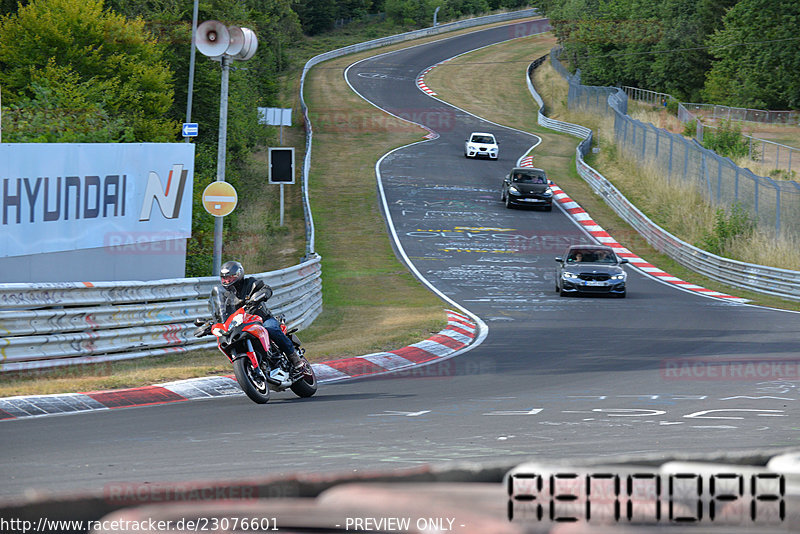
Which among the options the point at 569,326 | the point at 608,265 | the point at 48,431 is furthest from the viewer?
the point at 608,265

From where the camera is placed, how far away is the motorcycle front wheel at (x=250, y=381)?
405 inches

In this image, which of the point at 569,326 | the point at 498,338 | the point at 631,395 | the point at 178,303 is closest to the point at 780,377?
the point at 631,395

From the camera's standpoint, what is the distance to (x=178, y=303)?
14.6 metres

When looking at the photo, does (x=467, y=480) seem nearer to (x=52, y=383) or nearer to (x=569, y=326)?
(x=52, y=383)

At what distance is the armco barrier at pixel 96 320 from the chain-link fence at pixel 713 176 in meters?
20.5

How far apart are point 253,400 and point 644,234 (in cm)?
2872

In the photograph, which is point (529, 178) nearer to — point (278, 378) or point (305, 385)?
point (305, 385)

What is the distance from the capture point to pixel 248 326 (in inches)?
413

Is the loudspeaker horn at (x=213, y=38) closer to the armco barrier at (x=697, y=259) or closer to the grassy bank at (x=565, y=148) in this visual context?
the grassy bank at (x=565, y=148)

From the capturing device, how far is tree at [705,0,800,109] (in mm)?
66875

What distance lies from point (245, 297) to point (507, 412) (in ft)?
10.7

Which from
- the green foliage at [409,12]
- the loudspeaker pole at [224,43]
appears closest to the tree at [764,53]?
the green foliage at [409,12]

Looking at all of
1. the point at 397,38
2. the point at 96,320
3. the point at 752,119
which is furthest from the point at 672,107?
the point at 96,320

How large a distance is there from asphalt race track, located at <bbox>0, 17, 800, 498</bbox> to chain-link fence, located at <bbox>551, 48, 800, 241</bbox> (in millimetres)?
6397
